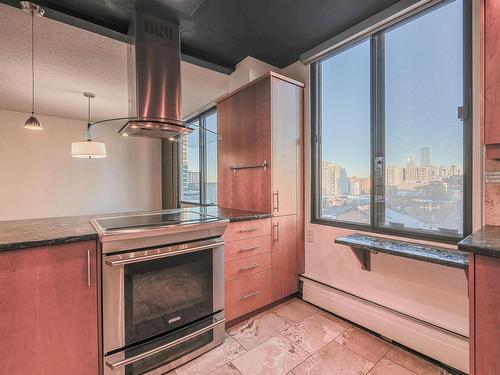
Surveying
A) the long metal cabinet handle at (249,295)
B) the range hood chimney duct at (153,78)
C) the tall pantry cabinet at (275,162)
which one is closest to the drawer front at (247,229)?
the tall pantry cabinet at (275,162)

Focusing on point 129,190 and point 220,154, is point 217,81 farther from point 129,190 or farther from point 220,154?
point 129,190

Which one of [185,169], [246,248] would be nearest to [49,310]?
[246,248]

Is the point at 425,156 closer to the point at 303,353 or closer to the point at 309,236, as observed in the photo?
the point at 309,236

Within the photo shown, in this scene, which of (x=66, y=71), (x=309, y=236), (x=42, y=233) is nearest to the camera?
(x=42, y=233)

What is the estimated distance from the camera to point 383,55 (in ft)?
6.31

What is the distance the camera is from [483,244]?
3.32 ft

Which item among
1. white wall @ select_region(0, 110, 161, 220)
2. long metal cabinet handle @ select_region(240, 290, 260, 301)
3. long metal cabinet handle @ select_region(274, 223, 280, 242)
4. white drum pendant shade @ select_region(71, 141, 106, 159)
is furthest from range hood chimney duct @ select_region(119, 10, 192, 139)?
white wall @ select_region(0, 110, 161, 220)

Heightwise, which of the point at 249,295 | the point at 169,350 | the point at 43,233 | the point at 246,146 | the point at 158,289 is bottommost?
the point at 169,350

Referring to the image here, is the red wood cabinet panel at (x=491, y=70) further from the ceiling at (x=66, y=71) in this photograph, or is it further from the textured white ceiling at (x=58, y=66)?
the textured white ceiling at (x=58, y=66)

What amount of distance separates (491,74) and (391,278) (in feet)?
4.66

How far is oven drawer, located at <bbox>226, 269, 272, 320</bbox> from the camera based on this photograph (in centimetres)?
195

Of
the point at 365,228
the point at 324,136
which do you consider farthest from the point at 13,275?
the point at 324,136

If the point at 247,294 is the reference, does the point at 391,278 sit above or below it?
above

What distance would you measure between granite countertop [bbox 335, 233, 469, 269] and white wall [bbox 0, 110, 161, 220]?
5.06 meters
